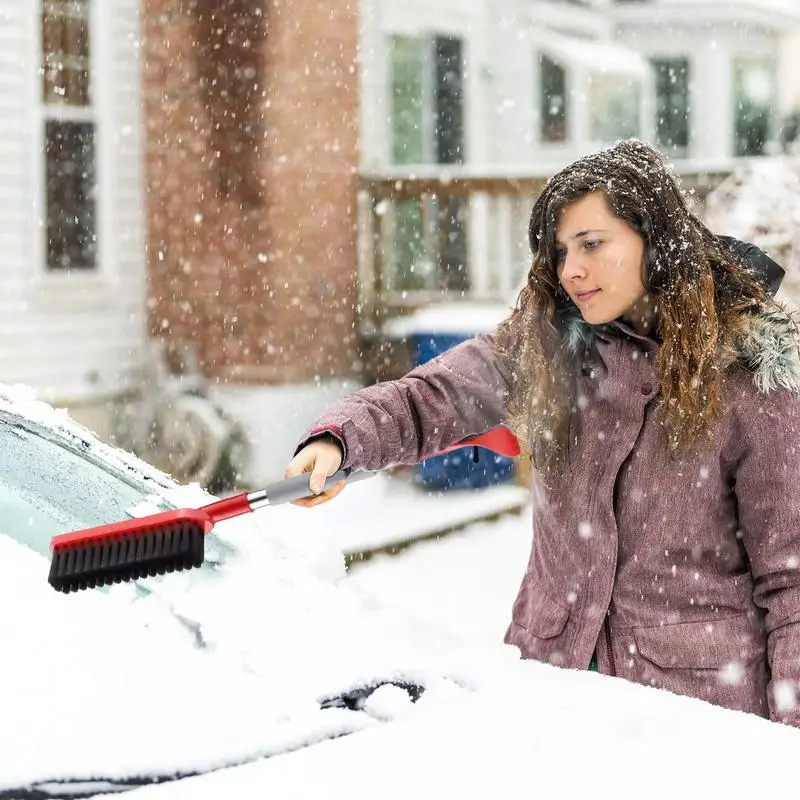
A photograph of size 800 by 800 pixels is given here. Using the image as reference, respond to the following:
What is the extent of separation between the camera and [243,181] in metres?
7.41

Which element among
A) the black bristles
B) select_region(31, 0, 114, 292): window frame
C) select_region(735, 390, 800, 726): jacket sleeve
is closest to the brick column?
select_region(31, 0, 114, 292): window frame

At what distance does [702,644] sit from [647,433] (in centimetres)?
36

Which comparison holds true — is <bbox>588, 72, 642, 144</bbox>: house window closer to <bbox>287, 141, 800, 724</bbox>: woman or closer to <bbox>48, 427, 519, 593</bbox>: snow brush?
<bbox>287, 141, 800, 724</bbox>: woman

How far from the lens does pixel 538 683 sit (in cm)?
181

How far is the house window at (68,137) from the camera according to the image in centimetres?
714

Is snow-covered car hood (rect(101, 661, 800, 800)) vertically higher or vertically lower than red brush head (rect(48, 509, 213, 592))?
lower

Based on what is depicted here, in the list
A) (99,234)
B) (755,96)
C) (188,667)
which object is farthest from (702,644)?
(755,96)

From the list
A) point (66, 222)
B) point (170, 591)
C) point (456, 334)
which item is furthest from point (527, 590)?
point (66, 222)

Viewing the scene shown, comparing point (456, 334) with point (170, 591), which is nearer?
point (170, 591)

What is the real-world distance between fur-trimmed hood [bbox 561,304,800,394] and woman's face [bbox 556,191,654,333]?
7.7 inches

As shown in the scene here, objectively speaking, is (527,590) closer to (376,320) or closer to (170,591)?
(170,591)

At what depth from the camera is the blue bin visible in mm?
7426

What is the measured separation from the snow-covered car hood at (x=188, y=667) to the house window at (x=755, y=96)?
18.7m

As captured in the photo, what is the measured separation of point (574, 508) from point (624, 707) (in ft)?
1.48
